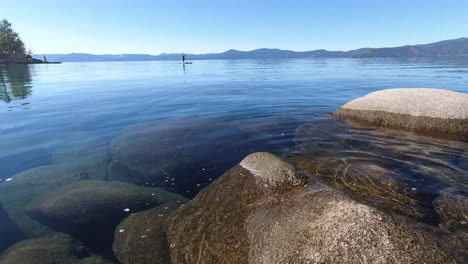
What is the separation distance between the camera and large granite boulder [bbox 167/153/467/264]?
2.97 meters

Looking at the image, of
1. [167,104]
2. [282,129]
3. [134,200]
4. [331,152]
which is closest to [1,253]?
[134,200]

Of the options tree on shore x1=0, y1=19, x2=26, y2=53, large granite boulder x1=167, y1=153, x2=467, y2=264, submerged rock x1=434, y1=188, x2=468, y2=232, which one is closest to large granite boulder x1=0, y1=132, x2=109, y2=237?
large granite boulder x1=167, y1=153, x2=467, y2=264

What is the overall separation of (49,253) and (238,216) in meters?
3.38

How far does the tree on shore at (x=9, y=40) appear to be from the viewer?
110619 mm

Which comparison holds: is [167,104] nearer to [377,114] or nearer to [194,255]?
[377,114]

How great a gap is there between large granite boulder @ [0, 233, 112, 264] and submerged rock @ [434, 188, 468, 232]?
6044mm

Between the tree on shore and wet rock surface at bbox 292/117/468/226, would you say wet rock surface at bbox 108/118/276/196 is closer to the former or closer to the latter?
wet rock surface at bbox 292/117/468/226

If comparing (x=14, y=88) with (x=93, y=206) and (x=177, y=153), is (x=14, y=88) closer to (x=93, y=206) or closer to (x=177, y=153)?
(x=177, y=153)

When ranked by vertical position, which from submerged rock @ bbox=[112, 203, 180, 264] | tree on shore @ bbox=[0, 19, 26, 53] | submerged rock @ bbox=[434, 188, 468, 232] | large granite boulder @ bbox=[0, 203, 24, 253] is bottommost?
large granite boulder @ bbox=[0, 203, 24, 253]

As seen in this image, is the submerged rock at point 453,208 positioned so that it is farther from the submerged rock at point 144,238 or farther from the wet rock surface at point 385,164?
the submerged rock at point 144,238

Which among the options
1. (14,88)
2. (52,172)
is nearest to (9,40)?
(14,88)

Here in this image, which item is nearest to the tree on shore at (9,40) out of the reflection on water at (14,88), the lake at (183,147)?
the reflection on water at (14,88)

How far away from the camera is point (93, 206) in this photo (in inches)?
233

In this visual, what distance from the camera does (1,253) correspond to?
4602mm
